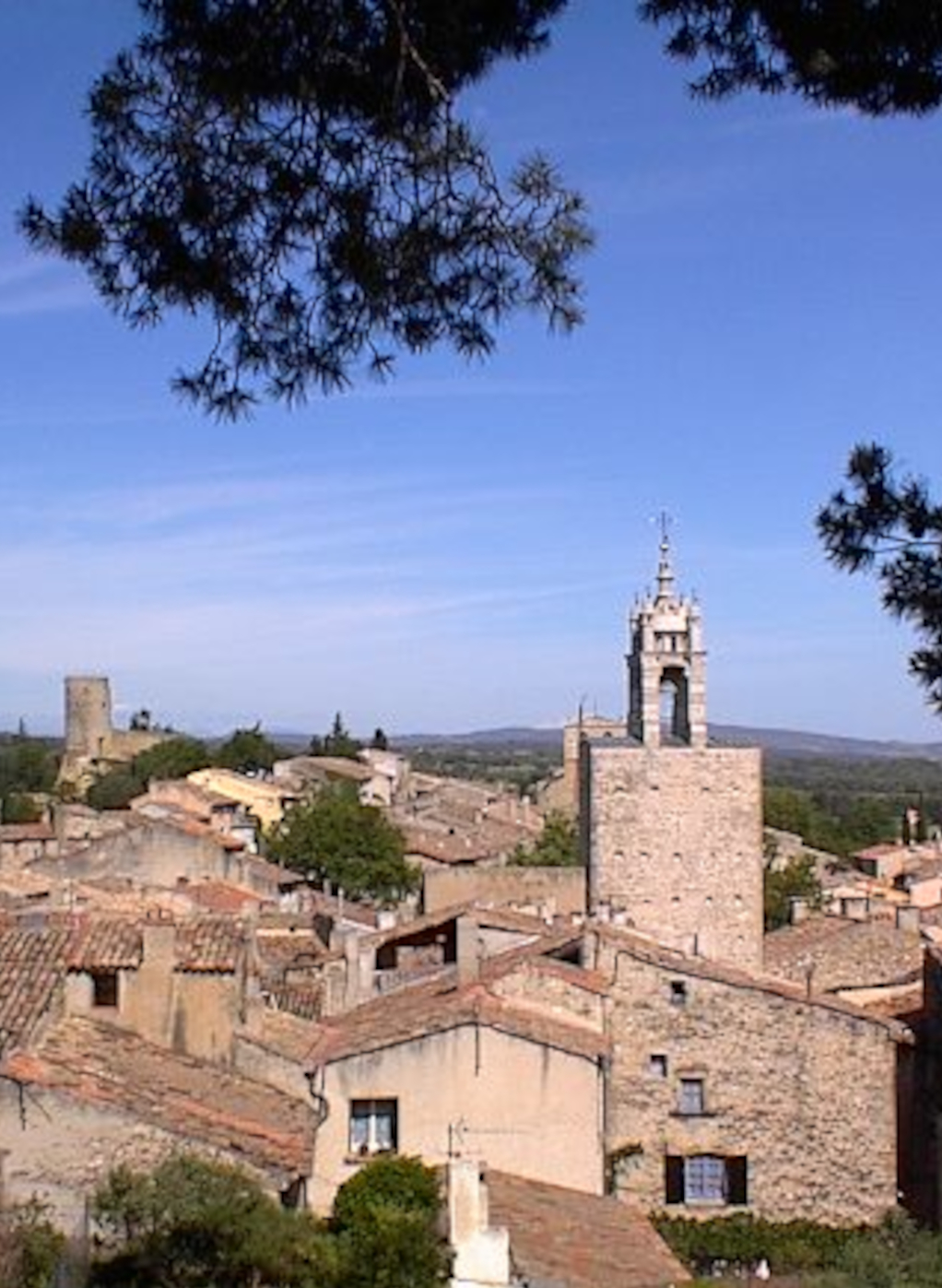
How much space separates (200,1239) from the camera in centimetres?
1469

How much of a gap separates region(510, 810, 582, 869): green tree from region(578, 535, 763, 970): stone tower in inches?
633

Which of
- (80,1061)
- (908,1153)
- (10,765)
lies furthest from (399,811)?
(80,1061)

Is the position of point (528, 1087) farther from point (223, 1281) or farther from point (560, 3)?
point (560, 3)

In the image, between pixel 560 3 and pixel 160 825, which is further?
pixel 160 825

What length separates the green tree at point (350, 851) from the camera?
175 feet

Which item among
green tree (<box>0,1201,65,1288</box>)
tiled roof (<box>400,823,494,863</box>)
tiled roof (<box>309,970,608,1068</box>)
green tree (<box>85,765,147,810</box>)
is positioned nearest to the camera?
green tree (<box>0,1201,65,1288</box>)

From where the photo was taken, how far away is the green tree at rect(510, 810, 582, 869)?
171ft

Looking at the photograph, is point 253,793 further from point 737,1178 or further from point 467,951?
point 737,1178

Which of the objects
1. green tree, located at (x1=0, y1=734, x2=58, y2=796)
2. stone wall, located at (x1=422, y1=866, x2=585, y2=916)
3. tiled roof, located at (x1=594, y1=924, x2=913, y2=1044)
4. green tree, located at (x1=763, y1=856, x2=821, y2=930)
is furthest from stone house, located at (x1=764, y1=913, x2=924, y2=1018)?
green tree, located at (x1=0, y1=734, x2=58, y2=796)

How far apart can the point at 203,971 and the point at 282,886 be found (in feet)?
86.9

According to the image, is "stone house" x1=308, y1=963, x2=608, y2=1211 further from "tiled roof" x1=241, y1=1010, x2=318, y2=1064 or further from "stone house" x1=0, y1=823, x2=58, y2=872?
"stone house" x1=0, y1=823, x2=58, y2=872

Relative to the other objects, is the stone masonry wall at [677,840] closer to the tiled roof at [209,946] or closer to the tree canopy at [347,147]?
the tiled roof at [209,946]

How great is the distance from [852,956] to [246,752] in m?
64.8

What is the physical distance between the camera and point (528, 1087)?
20250 millimetres
